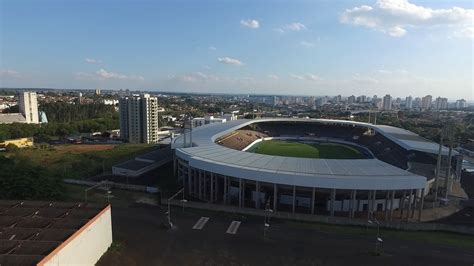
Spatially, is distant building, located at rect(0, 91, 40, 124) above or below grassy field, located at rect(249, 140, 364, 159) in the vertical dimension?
above

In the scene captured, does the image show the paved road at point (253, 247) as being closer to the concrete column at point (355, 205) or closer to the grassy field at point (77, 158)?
the concrete column at point (355, 205)

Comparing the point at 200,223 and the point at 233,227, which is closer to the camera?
the point at 233,227

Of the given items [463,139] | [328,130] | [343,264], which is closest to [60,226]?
[343,264]

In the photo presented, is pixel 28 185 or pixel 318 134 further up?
pixel 28 185

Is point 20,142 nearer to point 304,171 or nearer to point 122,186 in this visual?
point 122,186

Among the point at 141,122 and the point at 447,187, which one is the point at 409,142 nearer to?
the point at 447,187

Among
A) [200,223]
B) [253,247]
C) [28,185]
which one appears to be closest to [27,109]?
[28,185]

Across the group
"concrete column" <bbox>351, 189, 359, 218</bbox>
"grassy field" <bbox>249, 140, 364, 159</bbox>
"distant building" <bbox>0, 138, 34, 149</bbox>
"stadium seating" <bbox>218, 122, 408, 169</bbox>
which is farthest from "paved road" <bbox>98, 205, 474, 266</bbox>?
"distant building" <bbox>0, 138, 34, 149</bbox>

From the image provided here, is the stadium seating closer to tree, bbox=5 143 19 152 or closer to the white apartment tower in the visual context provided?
tree, bbox=5 143 19 152
